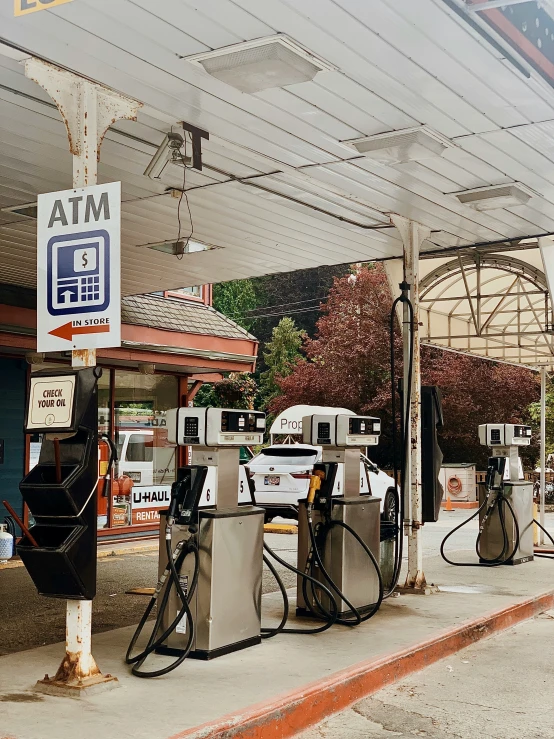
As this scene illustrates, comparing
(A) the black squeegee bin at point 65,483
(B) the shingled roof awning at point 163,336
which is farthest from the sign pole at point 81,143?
(B) the shingled roof awning at point 163,336

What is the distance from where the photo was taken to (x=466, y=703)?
20.9 feet

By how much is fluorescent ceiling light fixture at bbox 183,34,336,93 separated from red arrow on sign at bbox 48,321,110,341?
1.79 m

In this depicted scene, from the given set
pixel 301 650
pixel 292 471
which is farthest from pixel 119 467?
pixel 301 650

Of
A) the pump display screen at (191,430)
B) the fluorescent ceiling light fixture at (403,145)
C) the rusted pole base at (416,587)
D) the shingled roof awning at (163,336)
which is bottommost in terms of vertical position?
the rusted pole base at (416,587)

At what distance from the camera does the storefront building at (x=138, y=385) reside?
45.0 feet

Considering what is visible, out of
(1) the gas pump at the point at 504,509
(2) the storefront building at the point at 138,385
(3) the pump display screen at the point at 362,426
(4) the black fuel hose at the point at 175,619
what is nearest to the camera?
(4) the black fuel hose at the point at 175,619

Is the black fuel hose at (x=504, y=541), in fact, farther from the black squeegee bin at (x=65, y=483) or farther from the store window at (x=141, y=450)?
the black squeegee bin at (x=65, y=483)

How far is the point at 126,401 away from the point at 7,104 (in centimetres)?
938

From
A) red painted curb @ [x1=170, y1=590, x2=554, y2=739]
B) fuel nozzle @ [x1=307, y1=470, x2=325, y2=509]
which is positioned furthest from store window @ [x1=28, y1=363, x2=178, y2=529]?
red painted curb @ [x1=170, y1=590, x2=554, y2=739]

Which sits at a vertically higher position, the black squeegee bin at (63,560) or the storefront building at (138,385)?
the storefront building at (138,385)

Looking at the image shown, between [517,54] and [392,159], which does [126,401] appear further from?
[517,54]

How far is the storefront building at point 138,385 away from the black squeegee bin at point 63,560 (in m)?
7.57

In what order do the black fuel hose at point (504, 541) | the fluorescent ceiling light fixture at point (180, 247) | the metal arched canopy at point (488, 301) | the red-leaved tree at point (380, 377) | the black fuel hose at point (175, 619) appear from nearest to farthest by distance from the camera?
1. the black fuel hose at point (175, 619)
2. the fluorescent ceiling light fixture at point (180, 247)
3. the black fuel hose at point (504, 541)
4. the metal arched canopy at point (488, 301)
5. the red-leaved tree at point (380, 377)

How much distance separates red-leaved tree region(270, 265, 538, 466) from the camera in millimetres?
29109
